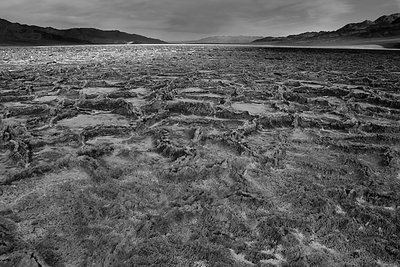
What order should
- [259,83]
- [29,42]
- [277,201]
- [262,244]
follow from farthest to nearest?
1. [29,42]
2. [259,83]
3. [277,201]
4. [262,244]

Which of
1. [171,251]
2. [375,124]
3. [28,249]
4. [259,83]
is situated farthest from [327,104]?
[28,249]

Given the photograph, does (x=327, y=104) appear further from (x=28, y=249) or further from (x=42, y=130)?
(x=28, y=249)

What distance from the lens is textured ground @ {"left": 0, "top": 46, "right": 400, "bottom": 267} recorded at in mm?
2717

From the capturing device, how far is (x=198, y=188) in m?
3.85

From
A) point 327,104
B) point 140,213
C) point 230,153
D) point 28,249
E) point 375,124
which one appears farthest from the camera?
point 327,104

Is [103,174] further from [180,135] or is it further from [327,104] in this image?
[327,104]

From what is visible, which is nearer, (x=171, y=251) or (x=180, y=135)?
(x=171, y=251)

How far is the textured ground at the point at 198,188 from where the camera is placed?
8.91 feet

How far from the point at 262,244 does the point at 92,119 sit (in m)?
5.28

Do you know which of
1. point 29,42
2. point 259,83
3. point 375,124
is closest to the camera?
→ point 375,124

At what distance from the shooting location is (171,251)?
2.69 meters

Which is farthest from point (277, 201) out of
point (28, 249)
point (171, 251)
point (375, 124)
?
point (375, 124)

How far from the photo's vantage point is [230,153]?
5059 mm

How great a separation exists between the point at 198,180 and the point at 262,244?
1.38 meters
